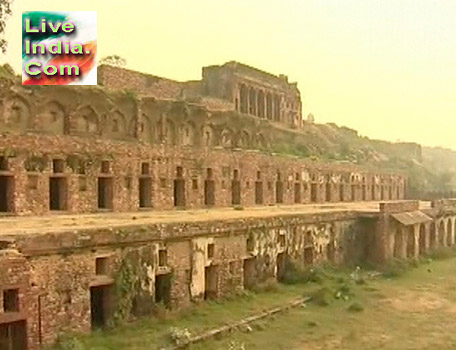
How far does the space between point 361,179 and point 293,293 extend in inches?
997

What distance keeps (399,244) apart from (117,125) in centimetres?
1456

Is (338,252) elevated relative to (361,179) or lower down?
lower down

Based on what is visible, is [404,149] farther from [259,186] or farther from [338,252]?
[338,252]

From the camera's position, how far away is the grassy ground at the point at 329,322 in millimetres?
13281

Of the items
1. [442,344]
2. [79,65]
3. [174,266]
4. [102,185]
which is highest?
[79,65]

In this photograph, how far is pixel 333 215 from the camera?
78.1 feet

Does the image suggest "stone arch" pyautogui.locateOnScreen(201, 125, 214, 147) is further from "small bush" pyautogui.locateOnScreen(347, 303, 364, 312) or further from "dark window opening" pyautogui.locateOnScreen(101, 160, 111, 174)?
"small bush" pyautogui.locateOnScreen(347, 303, 364, 312)

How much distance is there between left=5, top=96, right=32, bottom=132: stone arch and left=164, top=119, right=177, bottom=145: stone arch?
885cm

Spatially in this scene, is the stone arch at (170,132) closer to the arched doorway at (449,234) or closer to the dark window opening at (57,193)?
the dark window opening at (57,193)

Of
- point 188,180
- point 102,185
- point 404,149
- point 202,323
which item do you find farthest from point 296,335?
point 404,149

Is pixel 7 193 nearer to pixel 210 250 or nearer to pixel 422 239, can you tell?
pixel 210 250

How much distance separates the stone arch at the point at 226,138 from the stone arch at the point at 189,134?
9.12ft

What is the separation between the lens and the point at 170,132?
3195 centimetres

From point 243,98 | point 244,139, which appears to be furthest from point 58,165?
point 243,98
